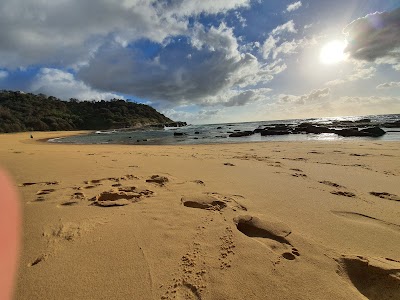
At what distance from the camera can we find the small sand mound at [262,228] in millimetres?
2739

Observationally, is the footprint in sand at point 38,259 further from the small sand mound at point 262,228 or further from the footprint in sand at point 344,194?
the footprint in sand at point 344,194

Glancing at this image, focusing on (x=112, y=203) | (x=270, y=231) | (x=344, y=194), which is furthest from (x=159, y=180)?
(x=344, y=194)

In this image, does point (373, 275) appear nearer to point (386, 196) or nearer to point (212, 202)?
point (212, 202)

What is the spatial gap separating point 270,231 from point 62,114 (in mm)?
103007

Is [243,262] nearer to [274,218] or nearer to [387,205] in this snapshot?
[274,218]

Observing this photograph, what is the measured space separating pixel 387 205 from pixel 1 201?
242 inches

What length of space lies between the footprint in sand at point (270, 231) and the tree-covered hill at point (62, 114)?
70.7 m

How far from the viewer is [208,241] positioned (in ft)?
8.50

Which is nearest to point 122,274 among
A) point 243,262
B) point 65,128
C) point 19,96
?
point 243,262

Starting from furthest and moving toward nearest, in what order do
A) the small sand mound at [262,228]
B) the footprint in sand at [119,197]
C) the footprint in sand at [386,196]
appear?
the footprint in sand at [386,196], the footprint in sand at [119,197], the small sand mound at [262,228]

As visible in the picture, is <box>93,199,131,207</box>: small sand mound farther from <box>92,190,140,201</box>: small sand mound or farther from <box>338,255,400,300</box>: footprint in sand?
<box>338,255,400,300</box>: footprint in sand

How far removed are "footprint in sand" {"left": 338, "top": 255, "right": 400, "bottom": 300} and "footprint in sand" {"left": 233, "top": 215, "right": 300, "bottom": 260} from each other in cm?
45

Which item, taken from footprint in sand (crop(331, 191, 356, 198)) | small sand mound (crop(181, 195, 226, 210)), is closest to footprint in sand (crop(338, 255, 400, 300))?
small sand mound (crop(181, 195, 226, 210))

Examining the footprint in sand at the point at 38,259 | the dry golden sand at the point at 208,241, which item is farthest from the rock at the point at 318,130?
the footprint in sand at the point at 38,259
